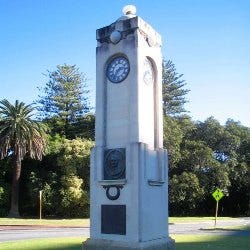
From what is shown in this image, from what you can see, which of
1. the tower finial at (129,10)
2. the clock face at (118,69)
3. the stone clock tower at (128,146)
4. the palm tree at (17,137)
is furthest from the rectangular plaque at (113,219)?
the palm tree at (17,137)

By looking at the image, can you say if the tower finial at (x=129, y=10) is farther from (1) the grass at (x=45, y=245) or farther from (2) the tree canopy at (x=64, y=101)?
(2) the tree canopy at (x=64, y=101)

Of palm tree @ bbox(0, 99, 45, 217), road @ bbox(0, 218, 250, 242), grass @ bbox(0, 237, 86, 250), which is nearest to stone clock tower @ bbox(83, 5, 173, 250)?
grass @ bbox(0, 237, 86, 250)

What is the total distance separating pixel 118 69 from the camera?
52.7 ft

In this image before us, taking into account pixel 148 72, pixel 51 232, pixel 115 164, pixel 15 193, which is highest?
pixel 148 72

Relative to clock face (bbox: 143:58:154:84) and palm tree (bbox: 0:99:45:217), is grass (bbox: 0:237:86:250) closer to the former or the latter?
clock face (bbox: 143:58:154:84)

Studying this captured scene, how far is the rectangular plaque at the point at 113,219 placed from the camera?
15.0 metres

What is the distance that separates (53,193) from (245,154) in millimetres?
25377

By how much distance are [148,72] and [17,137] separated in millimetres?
29616

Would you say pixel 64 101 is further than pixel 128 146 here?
Yes

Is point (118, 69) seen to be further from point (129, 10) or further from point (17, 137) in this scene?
point (17, 137)

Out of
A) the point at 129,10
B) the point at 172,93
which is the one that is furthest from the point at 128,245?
the point at 172,93

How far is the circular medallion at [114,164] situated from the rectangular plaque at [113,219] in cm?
104

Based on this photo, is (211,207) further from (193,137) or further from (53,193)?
(53,193)

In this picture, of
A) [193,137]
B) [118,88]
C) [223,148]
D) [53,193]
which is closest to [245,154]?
[223,148]
